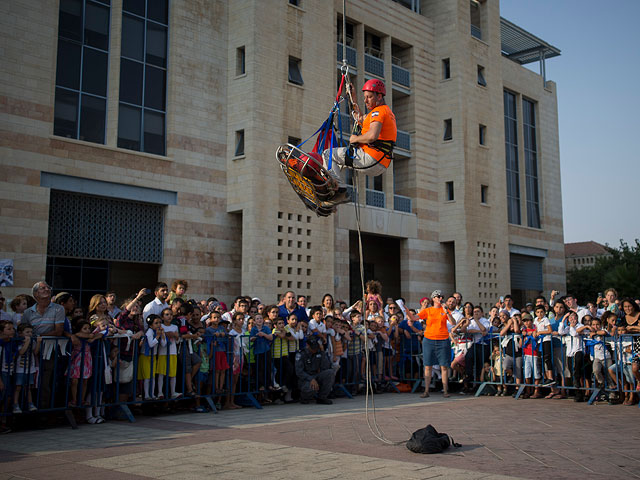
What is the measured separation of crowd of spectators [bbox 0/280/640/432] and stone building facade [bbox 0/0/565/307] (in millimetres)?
6041

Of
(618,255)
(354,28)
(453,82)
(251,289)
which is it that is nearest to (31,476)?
(251,289)

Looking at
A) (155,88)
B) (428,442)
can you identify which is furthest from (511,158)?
(428,442)

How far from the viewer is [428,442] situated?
7.00 m

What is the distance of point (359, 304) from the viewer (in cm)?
1517

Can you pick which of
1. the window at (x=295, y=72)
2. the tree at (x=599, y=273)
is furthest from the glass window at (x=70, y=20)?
the tree at (x=599, y=273)

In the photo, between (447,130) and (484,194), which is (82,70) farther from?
(484,194)

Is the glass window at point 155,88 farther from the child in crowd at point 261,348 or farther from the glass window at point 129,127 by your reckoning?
the child in crowd at point 261,348

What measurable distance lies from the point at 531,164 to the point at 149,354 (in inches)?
1132

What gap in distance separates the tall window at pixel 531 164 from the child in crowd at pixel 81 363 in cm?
2833

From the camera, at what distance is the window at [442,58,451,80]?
29188 millimetres

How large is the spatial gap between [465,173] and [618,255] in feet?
68.5

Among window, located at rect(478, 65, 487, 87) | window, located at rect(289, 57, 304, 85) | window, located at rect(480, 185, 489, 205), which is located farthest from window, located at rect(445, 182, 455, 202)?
window, located at rect(289, 57, 304, 85)

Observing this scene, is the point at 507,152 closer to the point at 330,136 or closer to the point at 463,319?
the point at 463,319

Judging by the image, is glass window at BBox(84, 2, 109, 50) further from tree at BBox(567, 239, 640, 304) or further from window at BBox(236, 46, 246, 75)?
tree at BBox(567, 239, 640, 304)
